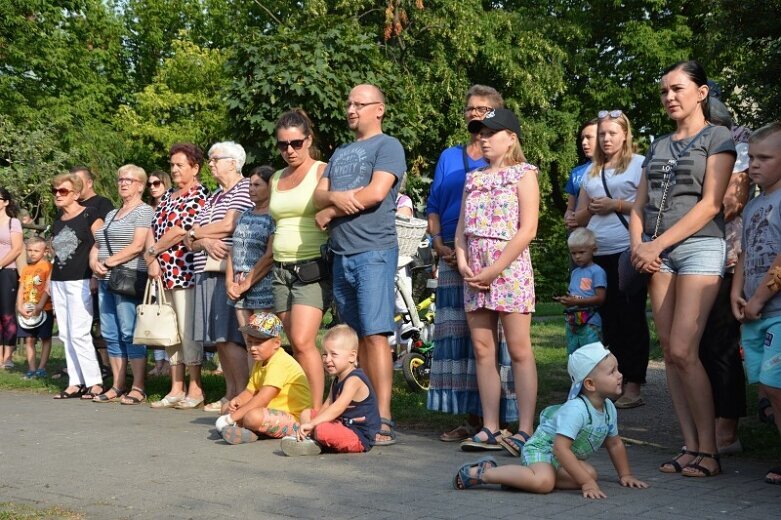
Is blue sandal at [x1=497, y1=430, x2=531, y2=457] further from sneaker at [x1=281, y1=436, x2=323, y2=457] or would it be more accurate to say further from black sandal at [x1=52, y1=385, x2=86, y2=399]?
black sandal at [x1=52, y1=385, x2=86, y2=399]

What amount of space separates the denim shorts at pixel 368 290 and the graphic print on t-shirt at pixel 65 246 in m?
4.06

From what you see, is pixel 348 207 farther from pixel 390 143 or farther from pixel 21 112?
pixel 21 112

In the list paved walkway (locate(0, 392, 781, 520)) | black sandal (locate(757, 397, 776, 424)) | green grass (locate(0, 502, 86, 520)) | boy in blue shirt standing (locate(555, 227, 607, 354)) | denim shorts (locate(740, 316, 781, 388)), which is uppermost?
boy in blue shirt standing (locate(555, 227, 607, 354))

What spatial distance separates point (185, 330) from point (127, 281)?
2.73 feet

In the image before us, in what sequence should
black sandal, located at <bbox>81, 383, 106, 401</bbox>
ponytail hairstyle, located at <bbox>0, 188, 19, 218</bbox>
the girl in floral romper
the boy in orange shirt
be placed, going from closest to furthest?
the girl in floral romper → black sandal, located at <bbox>81, 383, 106, 401</bbox> → the boy in orange shirt → ponytail hairstyle, located at <bbox>0, 188, 19, 218</bbox>

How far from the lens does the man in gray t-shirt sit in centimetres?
736

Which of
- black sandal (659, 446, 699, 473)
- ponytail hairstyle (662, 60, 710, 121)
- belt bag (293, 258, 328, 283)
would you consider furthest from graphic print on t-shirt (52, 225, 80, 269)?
black sandal (659, 446, 699, 473)

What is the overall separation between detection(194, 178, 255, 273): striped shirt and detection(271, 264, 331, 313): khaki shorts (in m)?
1.28

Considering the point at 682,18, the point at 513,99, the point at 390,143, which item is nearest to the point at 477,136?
the point at 390,143

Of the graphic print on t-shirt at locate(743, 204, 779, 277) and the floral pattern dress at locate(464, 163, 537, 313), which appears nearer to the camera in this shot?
the graphic print on t-shirt at locate(743, 204, 779, 277)

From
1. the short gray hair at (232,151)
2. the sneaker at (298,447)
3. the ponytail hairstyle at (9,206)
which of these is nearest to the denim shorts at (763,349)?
the sneaker at (298,447)

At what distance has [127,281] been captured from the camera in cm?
995

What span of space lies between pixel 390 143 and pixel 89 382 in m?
4.62

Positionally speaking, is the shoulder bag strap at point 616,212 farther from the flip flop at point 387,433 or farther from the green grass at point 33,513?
the green grass at point 33,513
